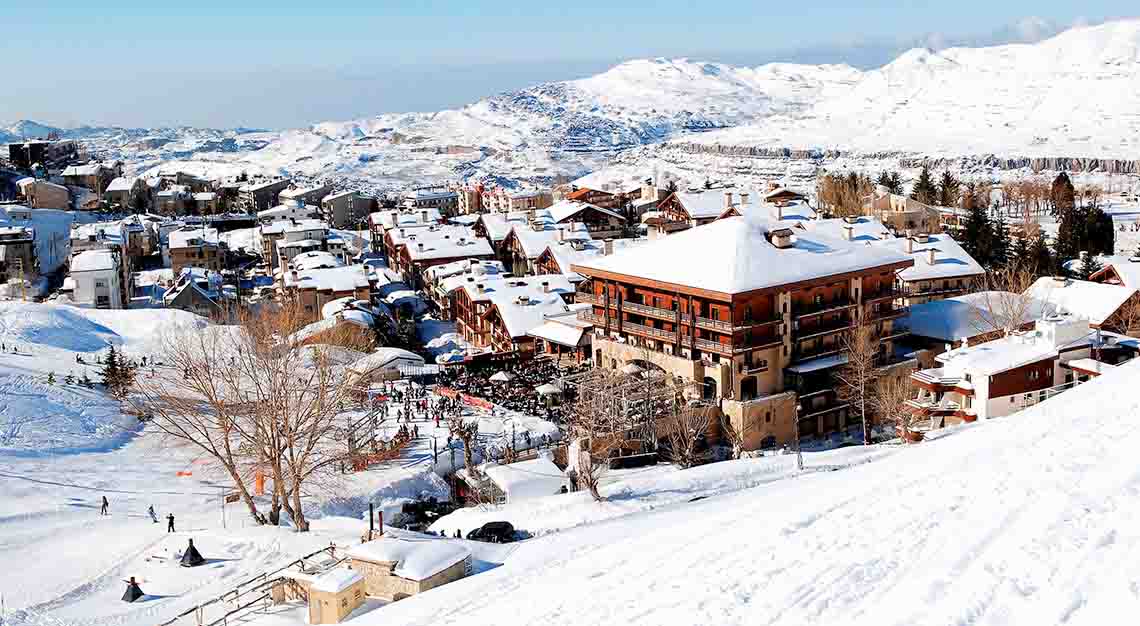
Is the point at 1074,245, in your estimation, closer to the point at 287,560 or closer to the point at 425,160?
the point at 287,560

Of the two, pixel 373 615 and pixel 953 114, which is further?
pixel 953 114

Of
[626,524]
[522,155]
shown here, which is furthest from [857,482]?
[522,155]

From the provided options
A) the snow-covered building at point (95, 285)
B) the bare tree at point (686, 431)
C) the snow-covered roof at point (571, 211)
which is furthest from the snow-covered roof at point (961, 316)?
the snow-covered building at point (95, 285)

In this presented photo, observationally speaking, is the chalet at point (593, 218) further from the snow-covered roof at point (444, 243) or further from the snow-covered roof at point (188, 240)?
the snow-covered roof at point (188, 240)

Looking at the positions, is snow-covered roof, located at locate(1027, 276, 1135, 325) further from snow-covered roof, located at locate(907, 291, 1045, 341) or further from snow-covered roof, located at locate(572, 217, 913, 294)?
snow-covered roof, located at locate(572, 217, 913, 294)

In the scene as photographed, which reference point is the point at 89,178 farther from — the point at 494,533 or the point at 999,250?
the point at 494,533

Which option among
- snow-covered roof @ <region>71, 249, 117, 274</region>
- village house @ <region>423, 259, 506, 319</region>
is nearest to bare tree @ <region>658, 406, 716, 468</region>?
village house @ <region>423, 259, 506, 319</region>
